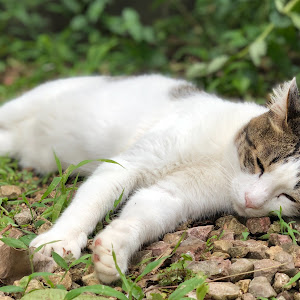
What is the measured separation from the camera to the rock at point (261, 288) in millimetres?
2344

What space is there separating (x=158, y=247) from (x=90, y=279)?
0.52m

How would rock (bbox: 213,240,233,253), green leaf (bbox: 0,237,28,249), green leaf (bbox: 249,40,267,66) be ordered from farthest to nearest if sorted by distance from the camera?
1. green leaf (bbox: 249,40,267,66)
2. rock (bbox: 213,240,233,253)
3. green leaf (bbox: 0,237,28,249)

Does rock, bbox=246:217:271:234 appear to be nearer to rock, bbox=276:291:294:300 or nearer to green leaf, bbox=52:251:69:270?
rock, bbox=276:291:294:300

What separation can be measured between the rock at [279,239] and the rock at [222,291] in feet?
1.86

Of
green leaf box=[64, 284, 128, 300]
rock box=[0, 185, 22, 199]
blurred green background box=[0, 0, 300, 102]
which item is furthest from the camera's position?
blurred green background box=[0, 0, 300, 102]

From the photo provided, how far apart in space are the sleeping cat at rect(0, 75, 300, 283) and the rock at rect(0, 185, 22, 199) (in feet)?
1.82

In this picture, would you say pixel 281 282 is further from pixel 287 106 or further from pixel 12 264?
pixel 12 264

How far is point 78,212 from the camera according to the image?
2801 millimetres

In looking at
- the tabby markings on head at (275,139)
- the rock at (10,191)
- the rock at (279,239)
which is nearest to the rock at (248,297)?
the rock at (279,239)

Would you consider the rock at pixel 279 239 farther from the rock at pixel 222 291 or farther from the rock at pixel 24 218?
the rock at pixel 24 218

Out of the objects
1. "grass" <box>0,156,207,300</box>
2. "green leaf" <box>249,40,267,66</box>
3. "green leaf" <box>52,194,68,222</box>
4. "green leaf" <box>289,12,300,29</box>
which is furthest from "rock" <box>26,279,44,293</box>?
"green leaf" <box>289,12,300,29</box>

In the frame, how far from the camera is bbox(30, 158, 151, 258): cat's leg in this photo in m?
2.60

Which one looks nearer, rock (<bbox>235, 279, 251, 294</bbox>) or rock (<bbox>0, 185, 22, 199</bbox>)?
rock (<bbox>235, 279, 251, 294</bbox>)

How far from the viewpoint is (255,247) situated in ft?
8.96
